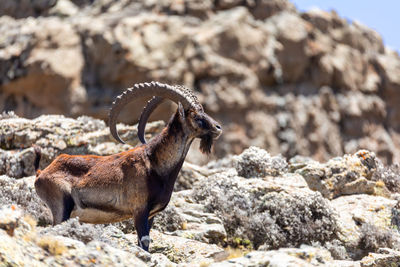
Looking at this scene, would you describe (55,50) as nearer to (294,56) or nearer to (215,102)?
(215,102)

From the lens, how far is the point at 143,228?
7.23 meters

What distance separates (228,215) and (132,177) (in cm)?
280

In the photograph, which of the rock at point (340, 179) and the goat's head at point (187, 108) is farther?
the rock at point (340, 179)

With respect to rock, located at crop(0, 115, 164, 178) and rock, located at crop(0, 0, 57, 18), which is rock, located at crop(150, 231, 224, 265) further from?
rock, located at crop(0, 0, 57, 18)

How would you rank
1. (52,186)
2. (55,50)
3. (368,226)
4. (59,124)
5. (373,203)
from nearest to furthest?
(52,186) < (368,226) < (373,203) < (59,124) < (55,50)

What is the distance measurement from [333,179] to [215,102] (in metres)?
21.2

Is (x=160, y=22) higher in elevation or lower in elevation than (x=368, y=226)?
lower

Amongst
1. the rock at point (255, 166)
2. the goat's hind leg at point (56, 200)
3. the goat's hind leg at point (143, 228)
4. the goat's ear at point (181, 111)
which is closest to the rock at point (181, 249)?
the goat's hind leg at point (143, 228)

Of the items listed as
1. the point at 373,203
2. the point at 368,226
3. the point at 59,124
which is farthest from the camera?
the point at 59,124

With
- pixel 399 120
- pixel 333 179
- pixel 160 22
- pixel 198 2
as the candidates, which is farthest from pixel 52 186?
pixel 399 120

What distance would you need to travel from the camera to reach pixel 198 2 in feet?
115

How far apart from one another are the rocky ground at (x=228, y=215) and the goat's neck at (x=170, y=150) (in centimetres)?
103

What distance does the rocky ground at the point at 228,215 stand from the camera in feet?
16.3

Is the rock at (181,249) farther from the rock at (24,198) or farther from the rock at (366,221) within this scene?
the rock at (366,221)
